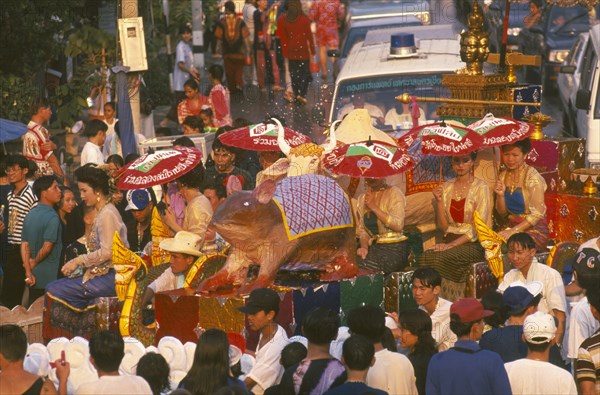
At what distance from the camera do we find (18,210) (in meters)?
13.7

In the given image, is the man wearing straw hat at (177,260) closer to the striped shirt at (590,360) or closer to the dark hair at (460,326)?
the dark hair at (460,326)

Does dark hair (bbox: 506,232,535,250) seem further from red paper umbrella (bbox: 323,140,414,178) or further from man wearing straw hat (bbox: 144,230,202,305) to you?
man wearing straw hat (bbox: 144,230,202,305)

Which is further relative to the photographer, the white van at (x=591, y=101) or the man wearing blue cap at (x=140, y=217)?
the white van at (x=591, y=101)

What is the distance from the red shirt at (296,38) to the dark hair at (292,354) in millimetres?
12195

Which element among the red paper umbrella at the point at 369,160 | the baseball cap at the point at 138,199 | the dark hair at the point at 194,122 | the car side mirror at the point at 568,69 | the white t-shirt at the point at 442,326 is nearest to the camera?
the white t-shirt at the point at 442,326

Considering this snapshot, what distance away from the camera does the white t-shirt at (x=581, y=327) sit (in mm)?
9780

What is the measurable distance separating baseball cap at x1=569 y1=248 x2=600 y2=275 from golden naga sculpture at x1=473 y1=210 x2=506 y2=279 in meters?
0.72

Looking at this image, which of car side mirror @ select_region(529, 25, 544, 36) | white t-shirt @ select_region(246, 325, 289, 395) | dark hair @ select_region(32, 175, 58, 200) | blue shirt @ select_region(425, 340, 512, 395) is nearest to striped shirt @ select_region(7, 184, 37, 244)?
dark hair @ select_region(32, 175, 58, 200)

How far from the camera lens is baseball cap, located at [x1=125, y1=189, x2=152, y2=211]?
13055mm

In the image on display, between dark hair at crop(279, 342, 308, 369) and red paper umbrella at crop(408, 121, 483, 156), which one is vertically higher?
red paper umbrella at crop(408, 121, 483, 156)

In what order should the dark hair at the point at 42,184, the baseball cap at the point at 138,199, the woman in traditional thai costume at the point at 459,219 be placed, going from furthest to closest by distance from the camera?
the dark hair at the point at 42,184, the baseball cap at the point at 138,199, the woman in traditional thai costume at the point at 459,219

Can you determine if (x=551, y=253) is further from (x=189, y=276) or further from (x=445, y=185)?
(x=189, y=276)

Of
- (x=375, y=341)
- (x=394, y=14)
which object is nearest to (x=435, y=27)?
(x=394, y=14)

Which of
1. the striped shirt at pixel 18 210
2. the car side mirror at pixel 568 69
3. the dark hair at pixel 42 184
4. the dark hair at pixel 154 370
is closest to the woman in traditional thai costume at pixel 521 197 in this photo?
the dark hair at pixel 154 370
